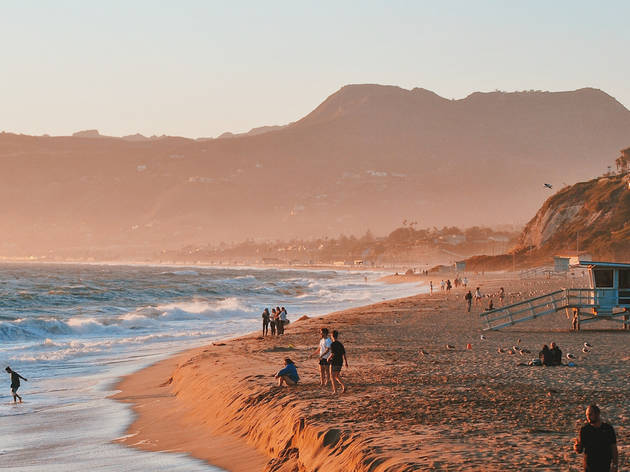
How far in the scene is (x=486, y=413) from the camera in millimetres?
13320

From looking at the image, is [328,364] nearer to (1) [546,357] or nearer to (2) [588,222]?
(1) [546,357]

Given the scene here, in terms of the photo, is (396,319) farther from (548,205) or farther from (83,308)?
(548,205)

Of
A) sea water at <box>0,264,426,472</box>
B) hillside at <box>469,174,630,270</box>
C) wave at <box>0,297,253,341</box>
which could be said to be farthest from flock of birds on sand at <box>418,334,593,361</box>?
hillside at <box>469,174,630,270</box>

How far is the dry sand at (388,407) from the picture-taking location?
10867 mm

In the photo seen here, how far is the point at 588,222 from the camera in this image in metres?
113

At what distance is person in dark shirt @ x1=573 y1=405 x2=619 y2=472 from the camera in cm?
806

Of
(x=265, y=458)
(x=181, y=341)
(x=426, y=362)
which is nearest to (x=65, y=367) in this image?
(x=181, y=341)

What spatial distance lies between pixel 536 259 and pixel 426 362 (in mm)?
103847

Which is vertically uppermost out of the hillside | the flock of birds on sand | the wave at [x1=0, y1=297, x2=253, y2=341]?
the hillside

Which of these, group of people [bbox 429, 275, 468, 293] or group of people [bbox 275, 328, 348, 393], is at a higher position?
group of people [bbox 275, 328, 348, 393]

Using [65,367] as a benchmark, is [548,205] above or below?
above

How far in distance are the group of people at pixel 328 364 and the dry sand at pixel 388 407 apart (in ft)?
0.85

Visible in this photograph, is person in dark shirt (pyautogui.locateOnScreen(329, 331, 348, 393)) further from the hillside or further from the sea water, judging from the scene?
the hillside

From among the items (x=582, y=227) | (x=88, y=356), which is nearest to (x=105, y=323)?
(x=88, y=356)
